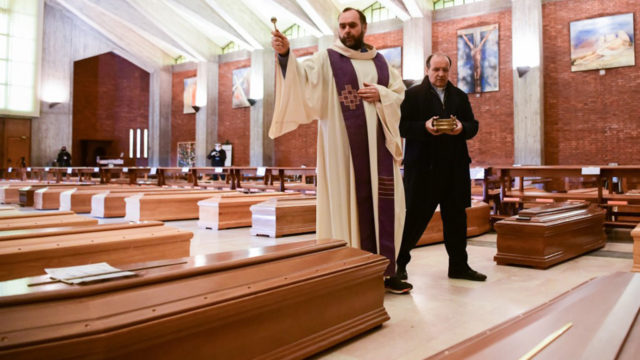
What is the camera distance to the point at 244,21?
16.4 metres

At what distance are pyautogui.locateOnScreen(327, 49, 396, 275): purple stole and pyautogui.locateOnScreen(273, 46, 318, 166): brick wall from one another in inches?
536

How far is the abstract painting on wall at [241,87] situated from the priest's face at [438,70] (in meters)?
15.5

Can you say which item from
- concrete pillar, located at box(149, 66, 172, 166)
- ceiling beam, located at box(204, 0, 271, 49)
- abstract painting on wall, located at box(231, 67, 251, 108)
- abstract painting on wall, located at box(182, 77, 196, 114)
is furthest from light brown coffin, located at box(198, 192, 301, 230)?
concrete pillar, located at box(149, 66, 172, 166)

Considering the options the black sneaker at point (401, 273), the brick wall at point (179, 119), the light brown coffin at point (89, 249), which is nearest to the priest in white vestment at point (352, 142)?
the black sneaker at point (401, 273)

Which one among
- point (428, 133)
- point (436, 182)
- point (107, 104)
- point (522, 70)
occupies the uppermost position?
point (107, 104)

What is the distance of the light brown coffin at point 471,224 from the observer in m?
5.04

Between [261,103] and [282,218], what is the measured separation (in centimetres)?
1234

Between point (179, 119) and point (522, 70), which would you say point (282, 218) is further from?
point (179, 119)

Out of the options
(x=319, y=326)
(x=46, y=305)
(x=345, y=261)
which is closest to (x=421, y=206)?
(x=345, y=261)

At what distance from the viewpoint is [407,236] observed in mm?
3230

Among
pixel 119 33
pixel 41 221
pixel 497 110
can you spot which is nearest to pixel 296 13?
pixel 497 110

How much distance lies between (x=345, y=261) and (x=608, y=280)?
101cm

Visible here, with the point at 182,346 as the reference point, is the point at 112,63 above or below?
above

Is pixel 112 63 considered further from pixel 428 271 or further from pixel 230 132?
pixel 428 271
